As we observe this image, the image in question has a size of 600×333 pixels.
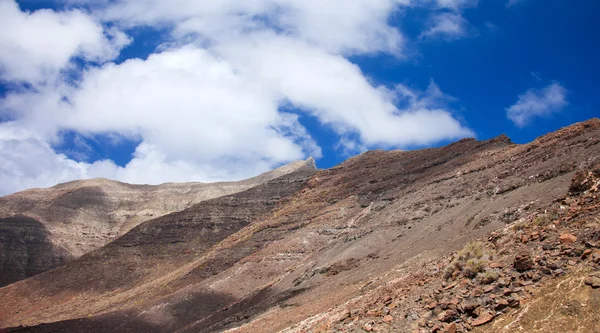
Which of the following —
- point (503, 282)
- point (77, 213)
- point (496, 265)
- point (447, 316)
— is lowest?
point (447, 316)

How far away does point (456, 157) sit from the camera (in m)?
52.5

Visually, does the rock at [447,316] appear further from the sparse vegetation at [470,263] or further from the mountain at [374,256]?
the sparse vegetation at [470,263]

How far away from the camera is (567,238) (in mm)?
12141

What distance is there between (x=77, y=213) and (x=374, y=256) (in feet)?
307

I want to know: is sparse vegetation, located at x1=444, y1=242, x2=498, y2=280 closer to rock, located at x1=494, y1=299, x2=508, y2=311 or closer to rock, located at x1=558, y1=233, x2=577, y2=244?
rock, located at x1=494, y1=299, x2=508, y2=311

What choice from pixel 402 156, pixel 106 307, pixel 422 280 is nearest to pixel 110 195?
pixel 106 307

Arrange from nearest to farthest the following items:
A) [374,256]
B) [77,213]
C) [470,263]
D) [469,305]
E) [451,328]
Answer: [451,328] → [469,305] → [470,263] → [374,256] → [77,213]

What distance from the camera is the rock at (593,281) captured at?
33.2 feet

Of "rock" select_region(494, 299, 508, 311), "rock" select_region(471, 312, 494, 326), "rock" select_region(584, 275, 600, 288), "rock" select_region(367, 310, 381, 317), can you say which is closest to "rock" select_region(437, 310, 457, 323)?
"rock" select_region(471, 312, 494, 326)

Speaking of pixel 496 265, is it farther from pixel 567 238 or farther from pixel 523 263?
pixel 567 238

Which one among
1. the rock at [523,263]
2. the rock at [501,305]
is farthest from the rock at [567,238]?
the rock at [501,305]

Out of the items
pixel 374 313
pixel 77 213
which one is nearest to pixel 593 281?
pixel 374 313

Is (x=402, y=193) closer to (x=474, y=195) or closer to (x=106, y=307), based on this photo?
(x=474, y=195)

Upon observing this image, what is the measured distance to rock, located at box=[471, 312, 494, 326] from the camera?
11.0 meters
